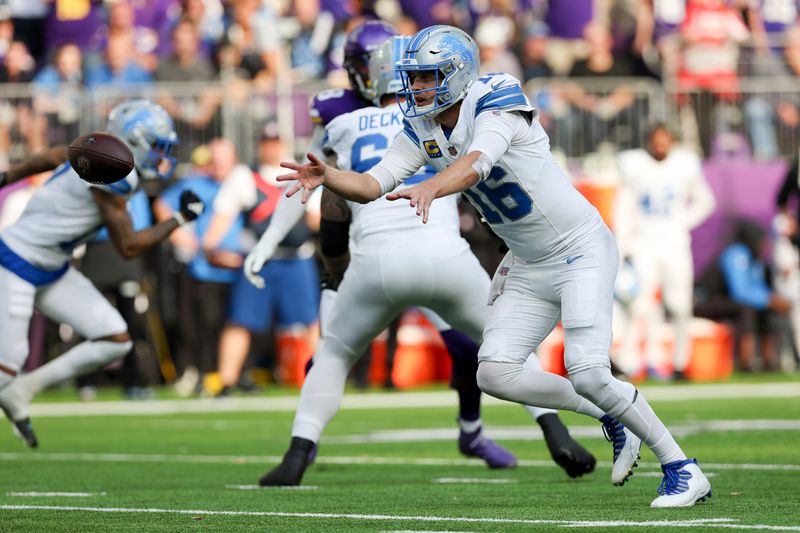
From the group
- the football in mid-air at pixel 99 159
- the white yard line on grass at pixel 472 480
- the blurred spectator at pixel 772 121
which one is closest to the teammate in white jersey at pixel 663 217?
the blurred spectator at pixel 772 121

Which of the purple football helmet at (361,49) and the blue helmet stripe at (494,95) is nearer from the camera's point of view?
the blue helmet stripe at (494,95)

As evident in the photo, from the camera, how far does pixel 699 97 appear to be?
1592 centimetres

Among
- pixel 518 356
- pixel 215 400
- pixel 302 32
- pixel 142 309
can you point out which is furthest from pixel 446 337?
pixel 302 32

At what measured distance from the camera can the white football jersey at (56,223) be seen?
8.00 meters

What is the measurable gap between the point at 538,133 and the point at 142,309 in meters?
8.87

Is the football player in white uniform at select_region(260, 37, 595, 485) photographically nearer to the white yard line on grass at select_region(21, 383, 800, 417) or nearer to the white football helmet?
the white football helmet

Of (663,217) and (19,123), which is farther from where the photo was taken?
(19,123)

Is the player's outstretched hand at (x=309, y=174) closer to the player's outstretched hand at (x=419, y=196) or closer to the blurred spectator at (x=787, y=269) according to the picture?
the player's outstretched hand at (x=419, y=196)

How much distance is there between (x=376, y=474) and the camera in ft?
23.2

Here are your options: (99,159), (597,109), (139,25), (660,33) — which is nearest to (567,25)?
(660,33)

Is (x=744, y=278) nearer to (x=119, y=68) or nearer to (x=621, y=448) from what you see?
(x=119, y=68)

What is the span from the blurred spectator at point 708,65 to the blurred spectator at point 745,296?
1298mm

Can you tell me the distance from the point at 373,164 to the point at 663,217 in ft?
24.5

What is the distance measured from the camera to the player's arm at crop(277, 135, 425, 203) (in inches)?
198
